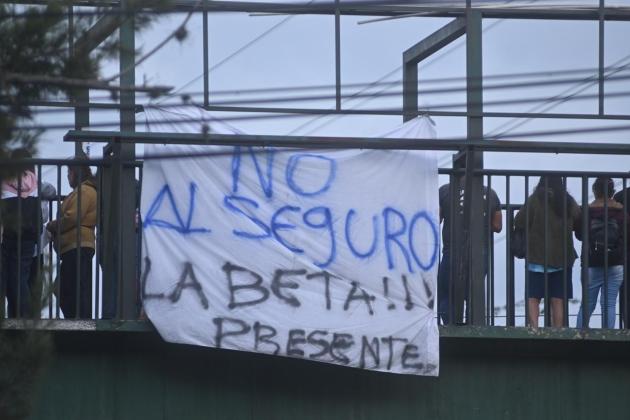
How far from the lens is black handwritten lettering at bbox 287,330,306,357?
11344 millimetres

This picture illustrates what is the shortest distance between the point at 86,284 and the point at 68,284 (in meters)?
0.15

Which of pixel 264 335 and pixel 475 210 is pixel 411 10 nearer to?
pixel 475 210

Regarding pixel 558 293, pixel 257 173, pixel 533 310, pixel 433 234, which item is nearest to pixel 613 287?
pixel 558 293

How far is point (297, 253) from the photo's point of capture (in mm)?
11594

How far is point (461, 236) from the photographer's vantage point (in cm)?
1195

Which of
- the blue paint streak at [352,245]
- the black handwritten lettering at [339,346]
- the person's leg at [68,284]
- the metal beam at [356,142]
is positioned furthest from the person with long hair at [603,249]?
the person's leg at [68,284]

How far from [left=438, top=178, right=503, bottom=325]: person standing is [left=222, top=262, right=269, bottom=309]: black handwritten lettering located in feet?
4.89

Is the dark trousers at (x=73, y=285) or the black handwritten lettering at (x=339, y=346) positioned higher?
the dark trousers at (x=73, y=285)

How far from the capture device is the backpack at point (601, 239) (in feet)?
40.3

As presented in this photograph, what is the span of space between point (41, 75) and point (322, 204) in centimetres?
402

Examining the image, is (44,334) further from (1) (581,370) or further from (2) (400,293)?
(1) (581,370)

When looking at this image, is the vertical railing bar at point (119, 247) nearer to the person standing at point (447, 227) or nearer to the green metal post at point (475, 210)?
the person standing at point (447, 227)

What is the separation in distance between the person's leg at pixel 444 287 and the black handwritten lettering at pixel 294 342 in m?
1.26

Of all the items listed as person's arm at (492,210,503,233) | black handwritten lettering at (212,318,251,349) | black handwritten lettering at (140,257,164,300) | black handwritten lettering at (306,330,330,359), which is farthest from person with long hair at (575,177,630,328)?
black handwritten lettering at (140,257,164,300)
